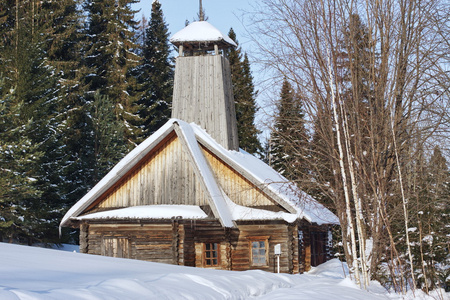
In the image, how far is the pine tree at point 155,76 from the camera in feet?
127

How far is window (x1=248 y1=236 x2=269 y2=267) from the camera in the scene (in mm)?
19359

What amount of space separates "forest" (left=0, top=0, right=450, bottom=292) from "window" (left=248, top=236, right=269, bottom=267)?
115 inches

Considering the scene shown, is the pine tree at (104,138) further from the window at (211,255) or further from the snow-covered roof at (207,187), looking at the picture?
the window at (211,255)

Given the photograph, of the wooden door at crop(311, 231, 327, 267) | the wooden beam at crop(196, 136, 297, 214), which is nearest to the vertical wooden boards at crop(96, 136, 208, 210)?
the wooden beam at crop(196, 136, 297, 214)

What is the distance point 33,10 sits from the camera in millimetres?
31078

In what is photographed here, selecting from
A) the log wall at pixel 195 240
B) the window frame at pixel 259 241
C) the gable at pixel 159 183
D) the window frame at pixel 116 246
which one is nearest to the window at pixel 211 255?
the log wall at pixel 195 240

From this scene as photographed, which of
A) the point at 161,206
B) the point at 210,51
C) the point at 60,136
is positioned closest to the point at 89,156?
the point at 60,136

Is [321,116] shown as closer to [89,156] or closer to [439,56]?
[439,56]

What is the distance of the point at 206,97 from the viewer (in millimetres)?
22312

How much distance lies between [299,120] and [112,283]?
21.5 ft

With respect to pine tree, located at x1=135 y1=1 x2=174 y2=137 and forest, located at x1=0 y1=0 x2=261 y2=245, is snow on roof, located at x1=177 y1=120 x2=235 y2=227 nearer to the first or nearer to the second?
forest, located at x1=0 y1=0 x2=261 y2=245

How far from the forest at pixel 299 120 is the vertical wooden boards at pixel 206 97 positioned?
287 centimetres

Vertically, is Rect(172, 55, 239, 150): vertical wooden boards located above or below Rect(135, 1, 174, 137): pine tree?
below

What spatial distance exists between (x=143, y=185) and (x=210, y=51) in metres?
8.43
